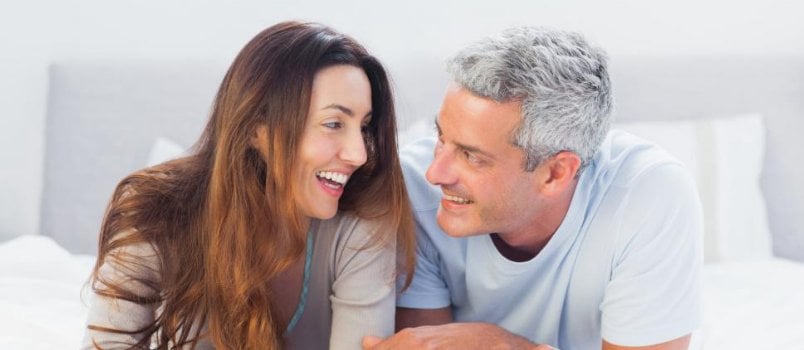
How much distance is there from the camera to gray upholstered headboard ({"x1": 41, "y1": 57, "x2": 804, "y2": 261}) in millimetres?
2789

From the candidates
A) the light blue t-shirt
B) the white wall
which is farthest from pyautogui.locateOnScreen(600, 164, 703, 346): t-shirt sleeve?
the white wall

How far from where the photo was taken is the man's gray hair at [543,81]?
152 cm

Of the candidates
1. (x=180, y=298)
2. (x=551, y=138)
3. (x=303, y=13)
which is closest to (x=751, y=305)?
(x=551, y=138)

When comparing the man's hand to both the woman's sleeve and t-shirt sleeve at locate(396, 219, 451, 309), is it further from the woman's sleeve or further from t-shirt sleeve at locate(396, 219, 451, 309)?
the woman's sleeve

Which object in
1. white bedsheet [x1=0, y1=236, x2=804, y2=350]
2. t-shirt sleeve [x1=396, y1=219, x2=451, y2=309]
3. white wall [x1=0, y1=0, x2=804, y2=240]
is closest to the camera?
t-shirt sleeve [x1=396, y1=219, x2=451, y2=309]

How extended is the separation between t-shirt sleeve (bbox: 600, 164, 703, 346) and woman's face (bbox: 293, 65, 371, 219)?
453 mm

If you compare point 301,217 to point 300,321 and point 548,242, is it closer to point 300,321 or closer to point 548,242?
point 300,321

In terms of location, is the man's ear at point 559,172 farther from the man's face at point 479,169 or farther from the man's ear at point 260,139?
the man's ear at point 260,139

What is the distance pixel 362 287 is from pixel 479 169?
10.6 inches

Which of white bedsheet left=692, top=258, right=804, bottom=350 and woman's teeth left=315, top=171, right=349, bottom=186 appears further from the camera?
white bedsheet left=692, top=258, right=804, bottom=350

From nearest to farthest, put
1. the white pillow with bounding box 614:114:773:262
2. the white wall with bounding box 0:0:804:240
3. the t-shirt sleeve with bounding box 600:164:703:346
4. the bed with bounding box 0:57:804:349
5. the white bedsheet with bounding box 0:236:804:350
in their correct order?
the t-shirt sleeve with bounding box 600:164:703:346, the white bedsheet with bounding box 0:236:804:350, the white pillow with bounding box 614:114:773:262, the bed with bounding box 0:57:804:349, the white wall with bounding box 0:0:804:240

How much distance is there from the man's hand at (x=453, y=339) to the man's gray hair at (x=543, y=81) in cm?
28

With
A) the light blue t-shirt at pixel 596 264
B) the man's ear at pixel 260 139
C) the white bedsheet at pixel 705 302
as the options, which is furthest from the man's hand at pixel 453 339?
the white bedsheet at pixel 705 302

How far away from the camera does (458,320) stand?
184 centimetres
